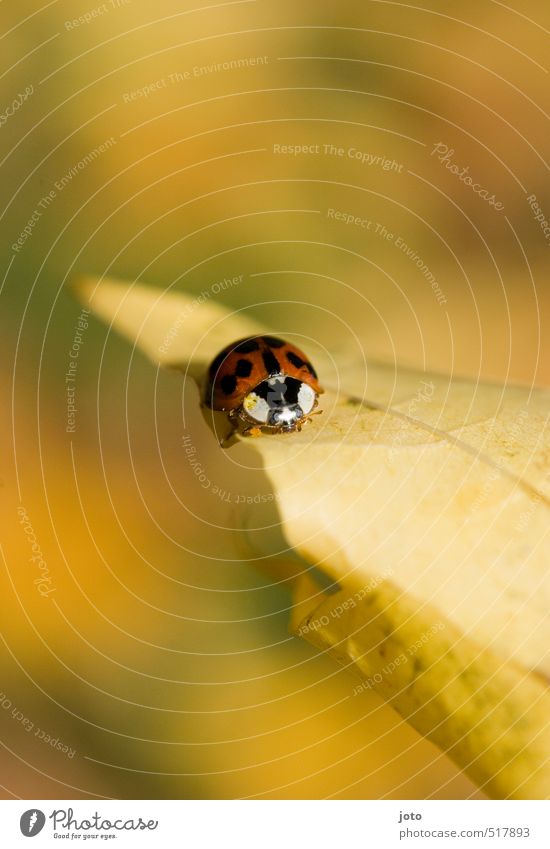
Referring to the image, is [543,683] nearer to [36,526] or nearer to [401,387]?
[401,387]

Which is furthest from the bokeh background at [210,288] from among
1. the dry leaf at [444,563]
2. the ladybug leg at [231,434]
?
the dry leaf at [444,563]

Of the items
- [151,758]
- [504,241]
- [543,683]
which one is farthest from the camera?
[504,241]

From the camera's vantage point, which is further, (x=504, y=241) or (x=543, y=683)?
(x=504, y=241)

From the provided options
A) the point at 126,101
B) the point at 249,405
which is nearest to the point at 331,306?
A: the point at 249,405
